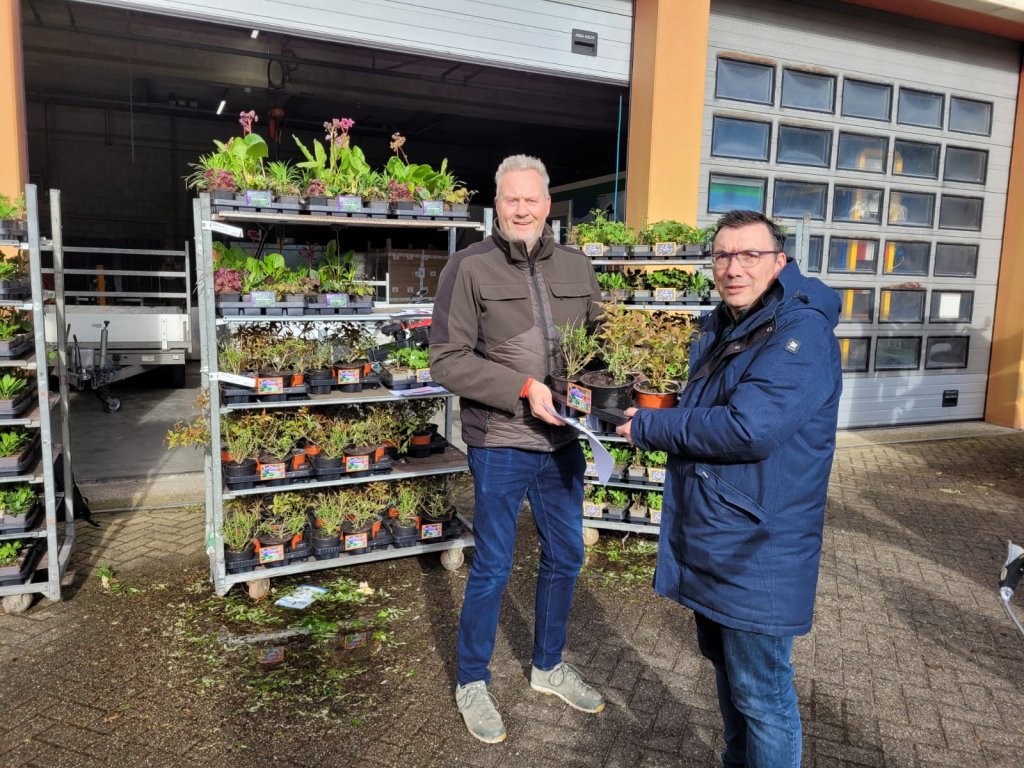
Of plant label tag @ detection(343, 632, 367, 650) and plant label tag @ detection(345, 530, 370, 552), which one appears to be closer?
plant label tag @ detection(343, 632, 367, 650)

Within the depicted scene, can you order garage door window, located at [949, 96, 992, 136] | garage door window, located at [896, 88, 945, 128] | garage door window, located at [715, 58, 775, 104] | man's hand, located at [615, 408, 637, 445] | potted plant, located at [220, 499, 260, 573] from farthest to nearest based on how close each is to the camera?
garage door window, located at [949, 96, 992, 136], garage door window, located at [896, 88, 945, 128], garage door window, located at [715, 58, 775, 104], potted plant, located at [220, 499, 260, 573], man's hand, located at [615, 408, 637, 445]

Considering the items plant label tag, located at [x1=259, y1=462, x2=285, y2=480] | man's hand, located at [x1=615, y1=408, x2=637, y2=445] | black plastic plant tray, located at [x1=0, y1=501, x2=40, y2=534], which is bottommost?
black plastic plant tray, located at [x1=0, y1=501, x2=40, y2=534]

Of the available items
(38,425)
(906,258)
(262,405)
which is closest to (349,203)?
(262,405)

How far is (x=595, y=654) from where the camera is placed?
146 inches

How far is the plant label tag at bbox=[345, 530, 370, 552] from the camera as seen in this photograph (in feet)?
14.6

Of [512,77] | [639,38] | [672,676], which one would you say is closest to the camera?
[672,676]

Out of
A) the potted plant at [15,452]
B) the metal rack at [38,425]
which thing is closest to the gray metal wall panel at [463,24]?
the metal rack at [38,425]

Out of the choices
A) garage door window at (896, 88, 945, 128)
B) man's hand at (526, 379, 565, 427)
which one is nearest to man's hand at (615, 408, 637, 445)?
Answer: man's hand at (526, 379, 565, 427)

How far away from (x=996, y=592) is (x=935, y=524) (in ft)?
4.45

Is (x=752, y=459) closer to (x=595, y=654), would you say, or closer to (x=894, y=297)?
(x=595, y=654)

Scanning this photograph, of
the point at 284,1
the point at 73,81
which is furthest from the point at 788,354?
the point at 73,81

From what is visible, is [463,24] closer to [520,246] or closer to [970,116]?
[520,246]

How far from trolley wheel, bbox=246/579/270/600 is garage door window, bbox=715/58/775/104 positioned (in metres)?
6.23

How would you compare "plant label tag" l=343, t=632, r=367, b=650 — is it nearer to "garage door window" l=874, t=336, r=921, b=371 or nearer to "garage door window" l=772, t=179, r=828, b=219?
"garage door window" l=772, t=179, r=828, b=219
